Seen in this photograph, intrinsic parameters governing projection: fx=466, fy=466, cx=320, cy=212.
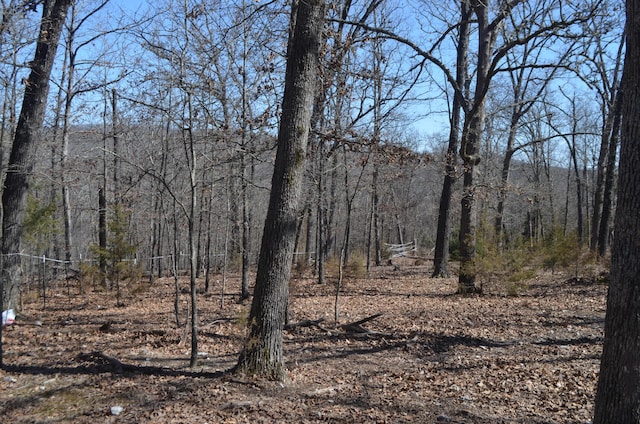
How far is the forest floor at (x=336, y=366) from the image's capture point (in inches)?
170

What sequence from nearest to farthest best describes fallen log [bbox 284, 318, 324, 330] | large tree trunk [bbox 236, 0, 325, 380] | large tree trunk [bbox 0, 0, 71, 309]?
1. large tree trunk [bbox 236, 0, 325, 380]
2. fallen log [bbox 284, 318, 324, 330]
3. large tree trunk [bbox 0, 0, 71, 309]

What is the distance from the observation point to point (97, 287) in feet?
45.2

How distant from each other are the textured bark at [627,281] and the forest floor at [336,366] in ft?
5.07

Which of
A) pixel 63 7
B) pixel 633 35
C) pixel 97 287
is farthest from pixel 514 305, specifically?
pixel 97 287

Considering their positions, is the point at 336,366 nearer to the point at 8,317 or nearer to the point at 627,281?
the point at 627,281

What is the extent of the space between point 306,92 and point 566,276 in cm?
1160

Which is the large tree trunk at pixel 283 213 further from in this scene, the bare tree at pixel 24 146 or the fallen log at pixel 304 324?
the bare tree at pixel 24 146

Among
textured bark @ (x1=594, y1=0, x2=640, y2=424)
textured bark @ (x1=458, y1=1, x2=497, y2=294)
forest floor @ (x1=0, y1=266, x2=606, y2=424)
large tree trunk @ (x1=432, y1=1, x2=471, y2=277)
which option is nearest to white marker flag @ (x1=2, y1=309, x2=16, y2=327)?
forest floor @ (x1=0, y1=266, x2=606, y2=424)

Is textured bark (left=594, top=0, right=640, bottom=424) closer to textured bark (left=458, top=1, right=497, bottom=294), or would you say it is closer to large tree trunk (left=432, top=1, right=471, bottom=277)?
textured bark (left=458, top=1, right=497, bottom=294)

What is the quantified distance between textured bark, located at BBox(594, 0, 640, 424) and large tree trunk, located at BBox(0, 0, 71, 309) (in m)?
8.95

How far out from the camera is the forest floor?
4.32 m

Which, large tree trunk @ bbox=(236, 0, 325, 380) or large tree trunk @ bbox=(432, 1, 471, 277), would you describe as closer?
large tree trunk @ bbox=(236, 0, 325, 380)

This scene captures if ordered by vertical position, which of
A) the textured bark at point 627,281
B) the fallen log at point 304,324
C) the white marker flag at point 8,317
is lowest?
the white marker flag at point 8,317

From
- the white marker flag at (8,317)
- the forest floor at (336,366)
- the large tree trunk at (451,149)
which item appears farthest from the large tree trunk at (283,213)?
the large tree trunk at (451,149)
